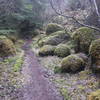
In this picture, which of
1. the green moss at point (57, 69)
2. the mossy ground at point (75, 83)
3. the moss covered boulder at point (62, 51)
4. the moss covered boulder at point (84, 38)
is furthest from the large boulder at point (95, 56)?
the moss covered boulder at point (62, 51)

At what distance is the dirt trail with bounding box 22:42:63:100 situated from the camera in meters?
7.58

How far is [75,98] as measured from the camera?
23.2 feet

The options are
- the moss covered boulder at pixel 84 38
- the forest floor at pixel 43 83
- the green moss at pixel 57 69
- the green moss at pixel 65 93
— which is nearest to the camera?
the green moss at pixel 65 93

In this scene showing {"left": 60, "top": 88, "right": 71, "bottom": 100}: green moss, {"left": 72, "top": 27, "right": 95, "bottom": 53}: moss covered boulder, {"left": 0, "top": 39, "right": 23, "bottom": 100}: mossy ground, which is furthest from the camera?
{"left": 72, "top": 27, "right": 95, "bottom": 53}: moss covered boulder

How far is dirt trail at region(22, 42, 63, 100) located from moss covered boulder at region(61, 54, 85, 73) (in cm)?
153

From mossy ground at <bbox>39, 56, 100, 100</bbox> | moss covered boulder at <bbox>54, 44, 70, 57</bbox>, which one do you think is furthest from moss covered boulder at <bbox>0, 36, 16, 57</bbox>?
mossy ground at <bbox>39, 56, 100, 100</bbox>

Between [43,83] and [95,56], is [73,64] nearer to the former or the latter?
[95,56]

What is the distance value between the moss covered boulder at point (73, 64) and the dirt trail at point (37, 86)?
5.01 ft

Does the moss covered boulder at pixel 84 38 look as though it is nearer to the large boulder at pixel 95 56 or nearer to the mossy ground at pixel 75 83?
the large boulder at pixel 95 56

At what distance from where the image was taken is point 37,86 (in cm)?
865

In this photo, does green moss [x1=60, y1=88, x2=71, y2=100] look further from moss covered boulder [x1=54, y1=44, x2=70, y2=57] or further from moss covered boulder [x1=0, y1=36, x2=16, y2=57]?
moss covered boulder [x1=0, y1=36, x2=16, y2=57]

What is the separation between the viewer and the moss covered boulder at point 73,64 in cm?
980

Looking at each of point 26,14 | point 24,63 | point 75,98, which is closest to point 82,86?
point 75,98

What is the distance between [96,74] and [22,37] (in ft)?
53.3
